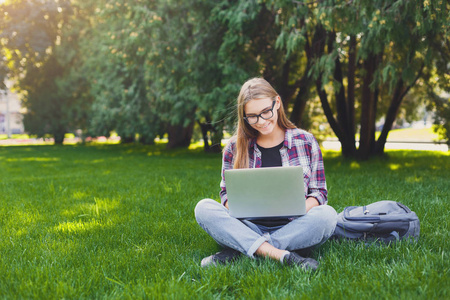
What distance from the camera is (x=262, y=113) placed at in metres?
3.02

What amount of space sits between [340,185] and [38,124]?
24317 millimetres

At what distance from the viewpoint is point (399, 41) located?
22.3 feet

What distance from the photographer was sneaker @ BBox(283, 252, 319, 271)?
103 inches

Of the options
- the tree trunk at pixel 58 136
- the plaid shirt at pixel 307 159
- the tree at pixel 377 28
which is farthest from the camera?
the tree trunk at pixel 58 136

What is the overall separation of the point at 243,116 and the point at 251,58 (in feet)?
26.3

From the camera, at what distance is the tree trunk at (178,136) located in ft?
64.8

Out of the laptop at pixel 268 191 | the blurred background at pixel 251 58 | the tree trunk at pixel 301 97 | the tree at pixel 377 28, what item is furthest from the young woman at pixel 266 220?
the tree trunk at pixel 301 97

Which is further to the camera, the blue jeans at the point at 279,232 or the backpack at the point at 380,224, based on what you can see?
the backpack at the point at 380,224

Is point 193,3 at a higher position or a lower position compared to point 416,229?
higher

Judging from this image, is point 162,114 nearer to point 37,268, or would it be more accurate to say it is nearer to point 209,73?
point 209,73

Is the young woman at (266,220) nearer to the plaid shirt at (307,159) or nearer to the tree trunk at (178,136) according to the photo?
the plaid shirt at (307,159)

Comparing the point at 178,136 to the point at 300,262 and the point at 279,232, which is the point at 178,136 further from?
the point at 300,262

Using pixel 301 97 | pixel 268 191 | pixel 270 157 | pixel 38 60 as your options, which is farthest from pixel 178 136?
pixel 268 191

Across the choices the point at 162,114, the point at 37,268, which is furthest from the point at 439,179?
the point at 162,114
